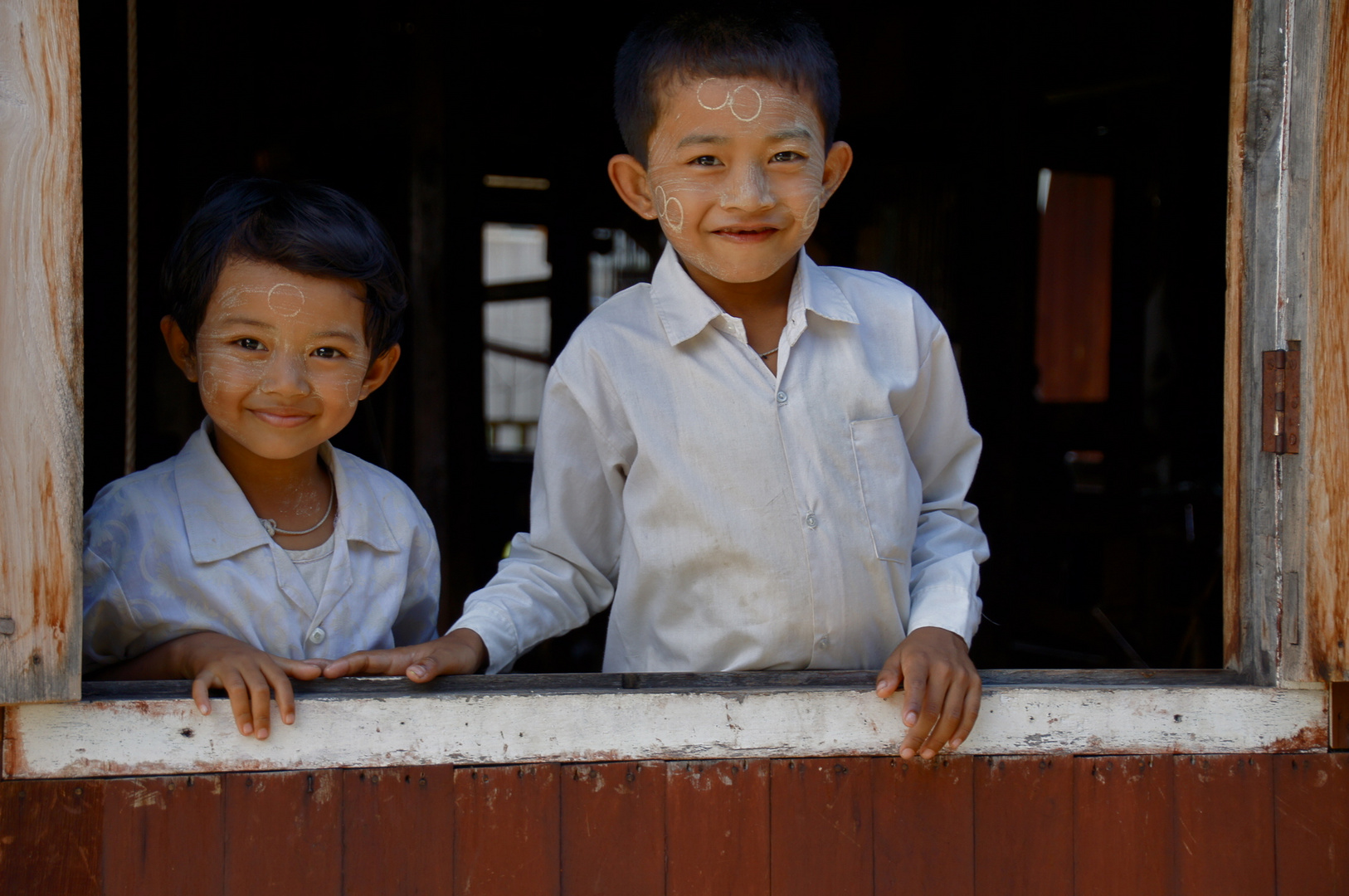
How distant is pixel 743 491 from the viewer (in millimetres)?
1889

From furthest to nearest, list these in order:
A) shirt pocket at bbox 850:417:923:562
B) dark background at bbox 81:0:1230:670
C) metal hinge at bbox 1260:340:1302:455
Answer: dark background at bbox 81:0:1230:670
shirt pocket at bbox 850:417:923:562
metal hinge at bbox 1260:340:1302:455

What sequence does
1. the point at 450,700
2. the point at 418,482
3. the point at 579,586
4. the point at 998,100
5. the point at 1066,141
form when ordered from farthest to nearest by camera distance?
1. the point at 1066,141
2. the point at 998,100
3. the point at 418,482
4. the point at 579,586
5. the point at 450,700

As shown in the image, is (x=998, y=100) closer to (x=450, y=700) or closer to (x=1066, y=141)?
(x=1066, y=141)

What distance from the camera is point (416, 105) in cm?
455

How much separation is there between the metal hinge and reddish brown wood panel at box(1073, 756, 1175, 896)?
542 mm

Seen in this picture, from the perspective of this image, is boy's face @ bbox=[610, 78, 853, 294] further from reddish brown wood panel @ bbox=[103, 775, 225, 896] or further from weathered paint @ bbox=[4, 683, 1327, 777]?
reddish brown wood panel @ bbox=[103, 775, 225, 896]

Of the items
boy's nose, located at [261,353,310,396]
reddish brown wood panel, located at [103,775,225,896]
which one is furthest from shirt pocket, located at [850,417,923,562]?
reddish brown wood panel, located at [103,775,225,896]

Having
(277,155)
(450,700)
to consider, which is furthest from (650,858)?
(277,155)

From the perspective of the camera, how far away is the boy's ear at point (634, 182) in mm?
1998

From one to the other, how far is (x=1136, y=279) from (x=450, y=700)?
7382 millimetres

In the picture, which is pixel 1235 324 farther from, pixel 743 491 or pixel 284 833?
pixel 284 833

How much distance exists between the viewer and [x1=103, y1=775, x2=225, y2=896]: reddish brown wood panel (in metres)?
1.59

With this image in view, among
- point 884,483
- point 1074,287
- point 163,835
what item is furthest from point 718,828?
point 1074,287

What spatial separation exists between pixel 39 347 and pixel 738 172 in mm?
1064
